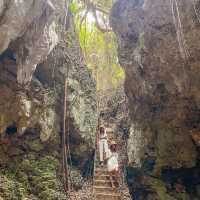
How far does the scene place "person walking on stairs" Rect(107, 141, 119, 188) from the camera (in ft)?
Result: 31.9

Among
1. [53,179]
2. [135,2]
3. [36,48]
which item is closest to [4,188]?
[53,179]

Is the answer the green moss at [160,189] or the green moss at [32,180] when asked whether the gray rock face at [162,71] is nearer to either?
the green moss at [160,189]

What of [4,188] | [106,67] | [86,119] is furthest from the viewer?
[106,67]

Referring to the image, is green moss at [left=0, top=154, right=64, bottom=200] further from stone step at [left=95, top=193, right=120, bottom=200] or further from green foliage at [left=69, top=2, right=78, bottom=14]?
green foliage at [left=69, top=2, right=78, bottom=14]

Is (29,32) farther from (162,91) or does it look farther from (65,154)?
(65,154)

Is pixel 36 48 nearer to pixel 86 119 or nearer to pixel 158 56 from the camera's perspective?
pixel 158 56

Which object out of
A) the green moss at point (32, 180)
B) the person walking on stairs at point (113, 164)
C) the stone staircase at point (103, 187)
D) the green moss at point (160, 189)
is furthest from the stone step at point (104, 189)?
the green moss at point (160, 189)

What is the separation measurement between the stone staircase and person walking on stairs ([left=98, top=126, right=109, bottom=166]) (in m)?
0.45

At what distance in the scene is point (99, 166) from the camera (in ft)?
34.2

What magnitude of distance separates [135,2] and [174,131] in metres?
3.47

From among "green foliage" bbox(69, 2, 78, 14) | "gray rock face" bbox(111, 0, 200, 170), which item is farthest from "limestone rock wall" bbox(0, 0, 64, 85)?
"green foliage" bbox(69, 2, 78, 14)

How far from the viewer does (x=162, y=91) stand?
7270 millimetres

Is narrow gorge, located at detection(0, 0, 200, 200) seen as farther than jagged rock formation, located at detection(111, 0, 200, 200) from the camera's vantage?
Yes

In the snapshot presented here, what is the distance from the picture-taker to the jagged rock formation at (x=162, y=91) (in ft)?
20.9
